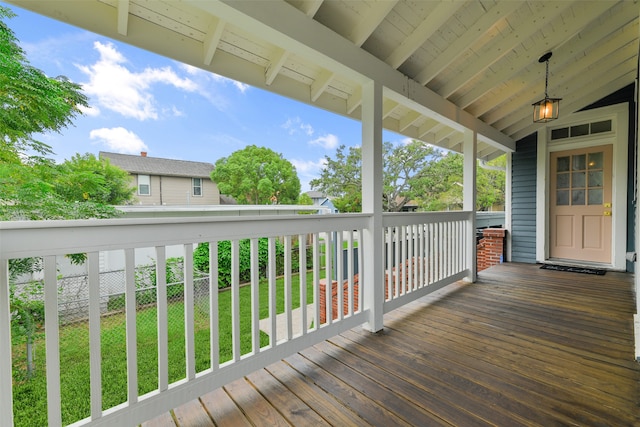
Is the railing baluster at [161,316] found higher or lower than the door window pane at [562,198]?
lower

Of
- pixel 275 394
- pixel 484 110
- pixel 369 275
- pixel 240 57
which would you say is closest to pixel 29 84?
pixel 240 57

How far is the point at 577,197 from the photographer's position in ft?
15.7

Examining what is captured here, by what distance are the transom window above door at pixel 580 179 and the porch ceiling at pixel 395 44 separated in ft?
3.98

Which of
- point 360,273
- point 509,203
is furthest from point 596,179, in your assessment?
point 360,273

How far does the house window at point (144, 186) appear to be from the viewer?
329cm

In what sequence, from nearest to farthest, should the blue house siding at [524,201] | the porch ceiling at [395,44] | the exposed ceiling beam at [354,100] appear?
the porch ceiling at [395,44], the exposed ceiling beam at [354,100], the blue house siding at [524,201]

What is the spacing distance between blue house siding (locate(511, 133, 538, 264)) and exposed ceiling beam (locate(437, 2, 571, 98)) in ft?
10.1

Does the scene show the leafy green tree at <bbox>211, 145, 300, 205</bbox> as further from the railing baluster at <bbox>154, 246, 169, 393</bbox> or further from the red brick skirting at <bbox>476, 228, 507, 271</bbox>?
the red brick skirting at <bbox>476, 228, 507, 271</bbox>

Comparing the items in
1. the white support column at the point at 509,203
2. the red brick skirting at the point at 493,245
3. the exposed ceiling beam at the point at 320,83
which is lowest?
the red brick skirting at the point at 493,245

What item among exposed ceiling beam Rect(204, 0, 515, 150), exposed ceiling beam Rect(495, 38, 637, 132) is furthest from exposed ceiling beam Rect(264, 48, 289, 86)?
exposed ceiling beam Rect(495, 38, 637, 132)

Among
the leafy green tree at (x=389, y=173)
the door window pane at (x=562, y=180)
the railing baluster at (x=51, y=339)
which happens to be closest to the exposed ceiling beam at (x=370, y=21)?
the railing baluster at (x=51, y=339)

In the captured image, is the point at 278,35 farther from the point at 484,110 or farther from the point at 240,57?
the point at 484,110

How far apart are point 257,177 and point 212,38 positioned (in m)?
4.18

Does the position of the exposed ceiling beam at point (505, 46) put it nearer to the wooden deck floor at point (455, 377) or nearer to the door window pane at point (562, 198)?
the wooden deck floor at point (455, 377)
